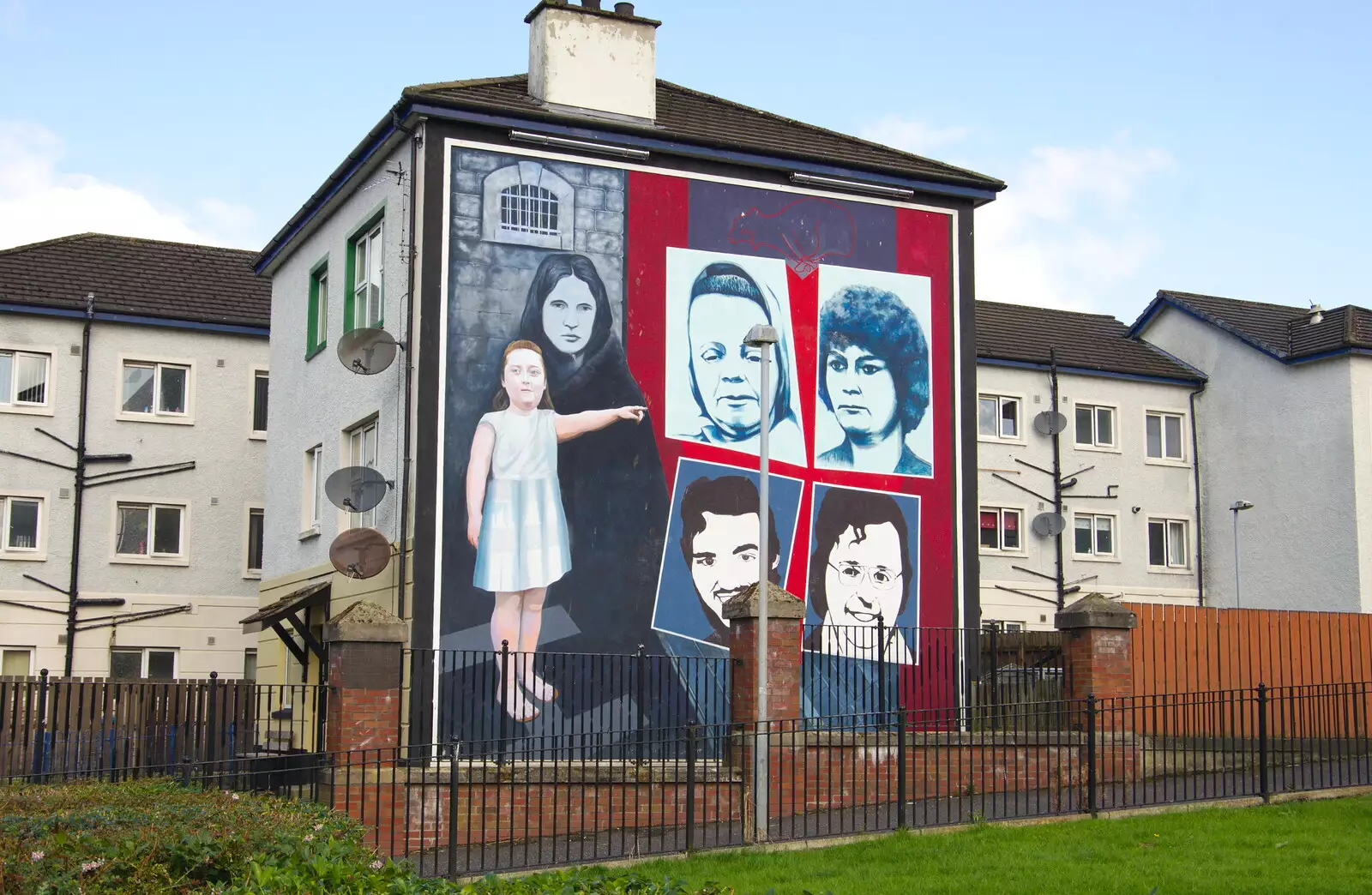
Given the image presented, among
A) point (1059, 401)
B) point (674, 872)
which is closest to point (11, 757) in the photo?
point (674, 872)

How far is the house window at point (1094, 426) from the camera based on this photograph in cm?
3894

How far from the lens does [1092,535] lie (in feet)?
127

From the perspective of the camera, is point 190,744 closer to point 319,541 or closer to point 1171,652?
point 319,541

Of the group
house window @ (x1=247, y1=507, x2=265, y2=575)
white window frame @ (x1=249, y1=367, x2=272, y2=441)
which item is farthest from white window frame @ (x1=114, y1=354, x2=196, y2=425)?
house window @ (x1=247, y1=507, x2=265, y2=575)

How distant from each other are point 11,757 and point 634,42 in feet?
41.1

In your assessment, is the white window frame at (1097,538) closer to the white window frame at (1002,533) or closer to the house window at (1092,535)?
the house window at (1092,535)

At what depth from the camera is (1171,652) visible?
2302 cm

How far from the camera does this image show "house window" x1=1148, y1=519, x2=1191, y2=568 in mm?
39375

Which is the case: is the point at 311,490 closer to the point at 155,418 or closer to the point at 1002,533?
the point at 155,418

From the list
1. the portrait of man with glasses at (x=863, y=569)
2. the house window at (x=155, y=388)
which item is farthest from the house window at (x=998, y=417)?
the house window at (x=155, y=388)

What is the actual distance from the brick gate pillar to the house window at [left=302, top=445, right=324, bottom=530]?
28.3 ft

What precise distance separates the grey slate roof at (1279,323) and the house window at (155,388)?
2500 cm

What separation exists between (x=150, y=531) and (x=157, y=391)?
9.86 ft

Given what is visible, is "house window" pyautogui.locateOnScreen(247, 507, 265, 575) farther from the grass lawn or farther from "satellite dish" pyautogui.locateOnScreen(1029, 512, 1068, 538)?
the grass lawn
